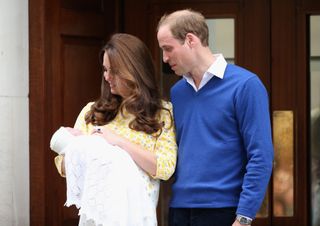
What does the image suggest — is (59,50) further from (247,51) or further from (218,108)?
(218,108)

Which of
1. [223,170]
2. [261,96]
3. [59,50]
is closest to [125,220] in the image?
[223,170]

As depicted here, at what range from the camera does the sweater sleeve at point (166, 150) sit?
320 cm

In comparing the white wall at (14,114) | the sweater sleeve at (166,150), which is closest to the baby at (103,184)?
the sweater sleeve at (166,150)

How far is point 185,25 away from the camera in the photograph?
3.18 meters

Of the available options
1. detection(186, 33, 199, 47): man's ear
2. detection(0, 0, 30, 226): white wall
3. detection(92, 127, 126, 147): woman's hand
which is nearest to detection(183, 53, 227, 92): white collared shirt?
detection(186, 33, 199, 47): man's ear

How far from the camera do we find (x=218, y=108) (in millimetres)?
3135

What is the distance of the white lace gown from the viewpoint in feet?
10.1

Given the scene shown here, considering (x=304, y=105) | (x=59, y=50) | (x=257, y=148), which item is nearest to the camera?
(x=257, y=148)

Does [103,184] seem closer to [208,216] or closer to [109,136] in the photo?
[109,136]

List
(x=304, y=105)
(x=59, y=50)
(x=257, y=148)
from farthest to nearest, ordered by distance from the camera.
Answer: (x=304, y=105)
(x=59, y=50)
(x=257, y=148)

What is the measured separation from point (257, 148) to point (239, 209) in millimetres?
244

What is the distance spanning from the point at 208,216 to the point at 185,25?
0.77 meters

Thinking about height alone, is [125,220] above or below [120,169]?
below

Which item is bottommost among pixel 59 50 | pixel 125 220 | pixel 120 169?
pixel 125 220
